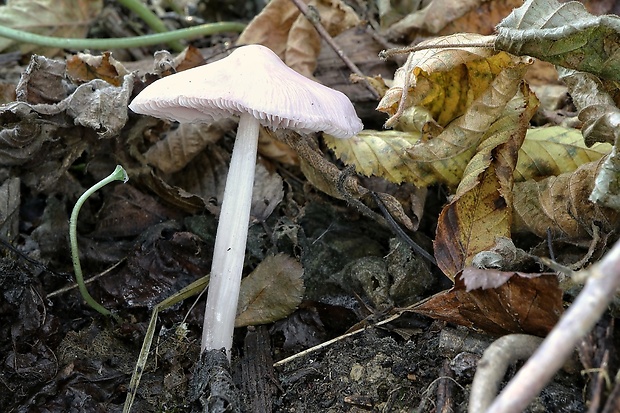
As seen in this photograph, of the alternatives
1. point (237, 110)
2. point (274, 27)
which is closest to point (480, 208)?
point (237, 110)

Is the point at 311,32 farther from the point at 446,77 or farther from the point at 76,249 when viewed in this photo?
the point at 76,249

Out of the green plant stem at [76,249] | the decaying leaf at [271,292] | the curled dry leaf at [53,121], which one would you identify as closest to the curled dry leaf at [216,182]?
the decaying leaf at [271,292]

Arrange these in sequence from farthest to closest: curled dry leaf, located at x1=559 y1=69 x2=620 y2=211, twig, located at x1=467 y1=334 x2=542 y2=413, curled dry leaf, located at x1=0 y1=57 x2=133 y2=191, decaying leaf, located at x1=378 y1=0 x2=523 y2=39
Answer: decaying leaf, located at x1=378 y1=0 x2=523 y2=39, curled dry leaf, located at x1=0 y1=57 x2=133 y2=191, curled dry leaf, located at x1=559 y1=69 x2=620 y2=211, twig, located at x1=467 y1=334 x2=542 y2=413

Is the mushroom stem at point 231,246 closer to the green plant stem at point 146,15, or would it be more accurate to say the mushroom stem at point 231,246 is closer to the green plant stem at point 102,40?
the green plant stem at point 102,40

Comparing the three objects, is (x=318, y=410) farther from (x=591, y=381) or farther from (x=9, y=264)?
(x=9, y=264)

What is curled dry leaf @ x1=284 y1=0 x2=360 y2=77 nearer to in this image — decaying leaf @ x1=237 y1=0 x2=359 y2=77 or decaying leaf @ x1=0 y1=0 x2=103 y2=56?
decaying leaf @ x1=237 y1=0 x2=359 y2=77

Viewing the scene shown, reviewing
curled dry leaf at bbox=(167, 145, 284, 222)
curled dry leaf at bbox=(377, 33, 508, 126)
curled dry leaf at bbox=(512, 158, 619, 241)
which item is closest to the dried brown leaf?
curled dry leaf at bbox=(167, 145, 284, 222)
